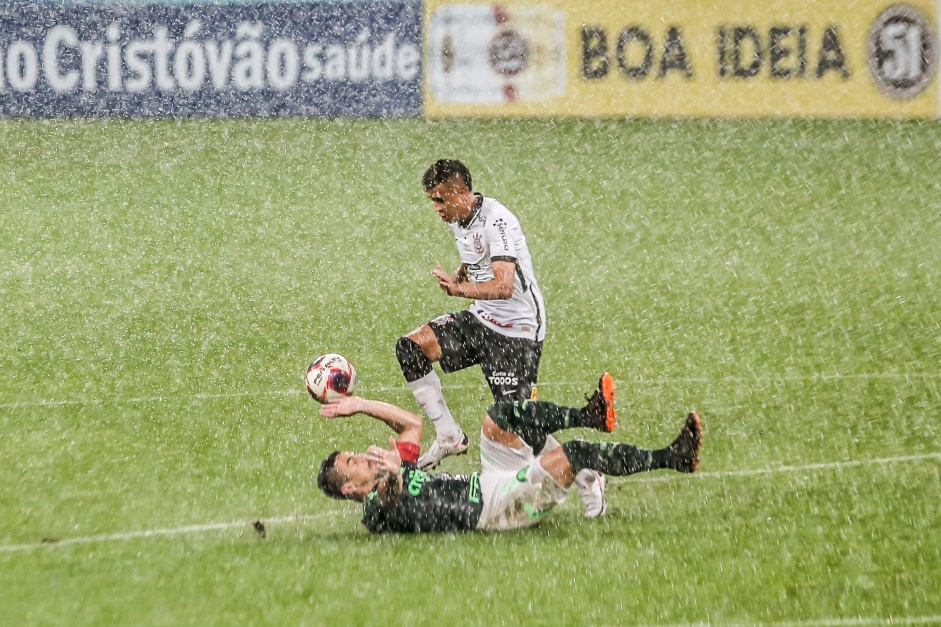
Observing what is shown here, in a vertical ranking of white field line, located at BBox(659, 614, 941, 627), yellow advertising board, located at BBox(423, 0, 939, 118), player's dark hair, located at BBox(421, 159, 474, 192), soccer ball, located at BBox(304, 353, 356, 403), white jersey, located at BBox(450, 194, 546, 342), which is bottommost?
white field line, located at BBox(659, 614, 941, 627)

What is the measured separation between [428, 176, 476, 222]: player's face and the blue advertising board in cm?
1400

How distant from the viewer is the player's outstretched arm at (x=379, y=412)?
9086mm

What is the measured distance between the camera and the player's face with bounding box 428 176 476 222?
9.92 m

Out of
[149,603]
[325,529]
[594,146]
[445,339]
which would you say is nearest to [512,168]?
[594,146]

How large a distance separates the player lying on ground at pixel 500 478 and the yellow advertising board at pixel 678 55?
1539 cm

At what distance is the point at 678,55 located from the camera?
Answer: 77.6 ft

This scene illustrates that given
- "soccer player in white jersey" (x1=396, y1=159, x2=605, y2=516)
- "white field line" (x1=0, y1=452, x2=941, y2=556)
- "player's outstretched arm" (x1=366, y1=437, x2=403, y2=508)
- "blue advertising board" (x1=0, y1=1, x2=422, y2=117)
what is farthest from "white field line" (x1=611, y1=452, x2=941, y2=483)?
"blue advertising board" (x1=0, y1=1, x2=422, y2=117)

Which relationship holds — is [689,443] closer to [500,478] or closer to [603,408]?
[603,408]

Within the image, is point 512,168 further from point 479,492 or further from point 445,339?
point 479,492

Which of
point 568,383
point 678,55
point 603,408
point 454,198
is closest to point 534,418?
point 603,408

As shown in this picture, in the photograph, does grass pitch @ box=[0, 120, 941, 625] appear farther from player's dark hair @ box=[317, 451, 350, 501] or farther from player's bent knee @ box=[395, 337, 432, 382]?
player's bent knee @ box=[395, 337, 432, 382]

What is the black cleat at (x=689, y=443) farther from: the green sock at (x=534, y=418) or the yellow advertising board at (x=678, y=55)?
the yellow advertising board at (x=678, y=55)

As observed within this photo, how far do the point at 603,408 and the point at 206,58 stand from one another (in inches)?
648

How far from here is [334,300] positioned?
674 inches
